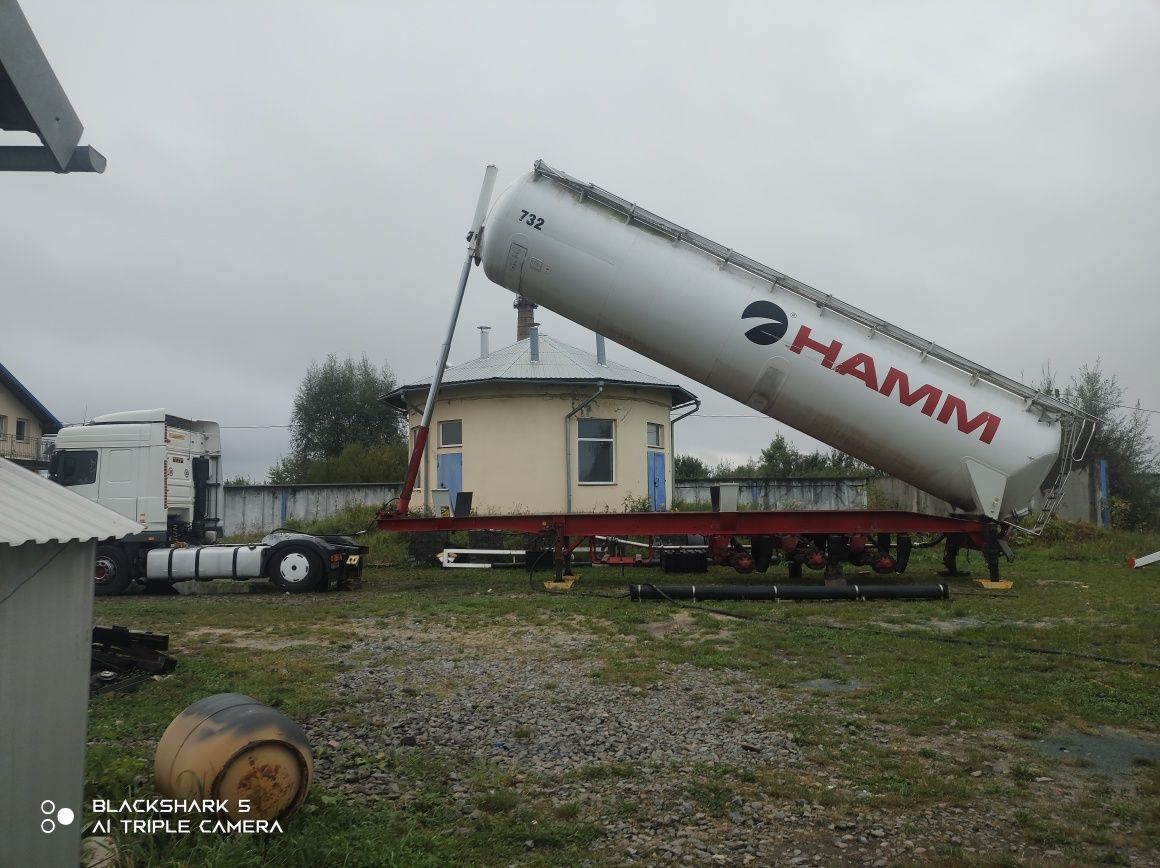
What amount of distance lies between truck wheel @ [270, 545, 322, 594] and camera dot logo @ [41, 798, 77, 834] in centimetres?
1131

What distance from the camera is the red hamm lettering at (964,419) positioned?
12172mm

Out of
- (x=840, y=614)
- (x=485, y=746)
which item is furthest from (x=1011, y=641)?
(x=485, y=746)

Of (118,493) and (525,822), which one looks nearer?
(525,822)

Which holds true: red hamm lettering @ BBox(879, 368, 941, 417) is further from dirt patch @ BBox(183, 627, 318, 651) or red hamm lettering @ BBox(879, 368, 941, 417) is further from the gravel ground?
dirt patch @ BBox(183, 627, 318, 651)

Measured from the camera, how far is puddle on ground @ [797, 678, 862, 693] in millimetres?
7071

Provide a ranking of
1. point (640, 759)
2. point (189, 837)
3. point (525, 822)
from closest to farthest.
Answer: point (189, 837) → point (525, 822) → point (640, 759)

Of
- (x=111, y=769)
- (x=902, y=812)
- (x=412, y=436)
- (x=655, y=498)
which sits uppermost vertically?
(x=412, y=436)

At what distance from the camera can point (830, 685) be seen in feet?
23.8

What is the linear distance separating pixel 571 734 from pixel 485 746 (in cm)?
63

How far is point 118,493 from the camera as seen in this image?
14492mm

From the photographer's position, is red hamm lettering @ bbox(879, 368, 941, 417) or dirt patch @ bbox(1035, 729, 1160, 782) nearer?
dirt patch @ bbox(1035, 729, 1160, 782)

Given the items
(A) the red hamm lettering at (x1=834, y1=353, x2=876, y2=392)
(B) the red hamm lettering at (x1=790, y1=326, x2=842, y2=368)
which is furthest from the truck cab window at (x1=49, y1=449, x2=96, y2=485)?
(A) the red hamm lettering at (x1=834, y1=353, x2=876, y2=392)

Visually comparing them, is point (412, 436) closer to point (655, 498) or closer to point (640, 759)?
point (655, 498)

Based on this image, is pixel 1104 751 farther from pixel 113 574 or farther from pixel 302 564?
pixel 113 574
